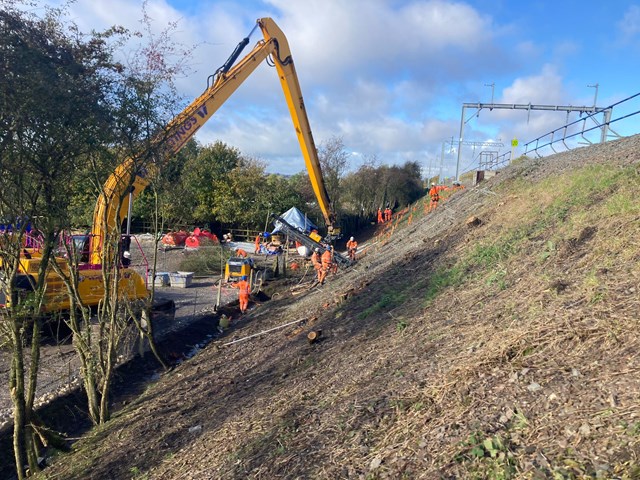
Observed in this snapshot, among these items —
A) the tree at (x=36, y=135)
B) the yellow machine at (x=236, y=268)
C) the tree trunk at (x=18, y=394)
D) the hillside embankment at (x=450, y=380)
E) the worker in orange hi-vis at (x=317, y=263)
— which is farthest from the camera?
the yellow machine at (x=236, y=268)

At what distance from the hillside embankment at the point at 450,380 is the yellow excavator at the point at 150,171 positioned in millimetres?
2526

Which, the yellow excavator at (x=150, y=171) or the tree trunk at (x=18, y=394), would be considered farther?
the yellow excavator at (x=150, y=171)

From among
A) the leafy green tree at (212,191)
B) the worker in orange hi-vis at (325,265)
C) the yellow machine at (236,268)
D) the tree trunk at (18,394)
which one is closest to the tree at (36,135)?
the tree trunk at (18,394)

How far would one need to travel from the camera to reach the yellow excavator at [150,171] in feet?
23.2

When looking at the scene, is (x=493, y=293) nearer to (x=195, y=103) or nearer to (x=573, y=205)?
(x=573, y=205)

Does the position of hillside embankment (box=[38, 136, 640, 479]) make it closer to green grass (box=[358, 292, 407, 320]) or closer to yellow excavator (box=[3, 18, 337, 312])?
green grass (box=[358, 292, 407, 320])

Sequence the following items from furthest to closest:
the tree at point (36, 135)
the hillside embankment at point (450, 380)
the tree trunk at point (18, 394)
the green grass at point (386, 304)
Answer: the green grass at point (386, 304) → the tree trunk at point (18, 394) → the tree at point (36, 135) → the hillside embankment at point (450, 380)

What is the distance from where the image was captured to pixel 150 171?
7387 millimetres

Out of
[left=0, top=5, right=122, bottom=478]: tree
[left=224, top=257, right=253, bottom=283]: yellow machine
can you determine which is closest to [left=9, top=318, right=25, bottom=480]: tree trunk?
[left=0, top=5, right=122, bottom=478]: tree

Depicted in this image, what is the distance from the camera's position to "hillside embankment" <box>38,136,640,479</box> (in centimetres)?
341

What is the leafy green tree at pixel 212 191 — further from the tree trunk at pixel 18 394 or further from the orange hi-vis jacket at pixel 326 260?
the tree trunk at pixel 18 394

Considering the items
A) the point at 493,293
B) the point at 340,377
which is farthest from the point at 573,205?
the point at 340,377

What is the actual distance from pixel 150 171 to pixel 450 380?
531 cm

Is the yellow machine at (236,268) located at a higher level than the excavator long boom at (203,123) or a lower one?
lower
